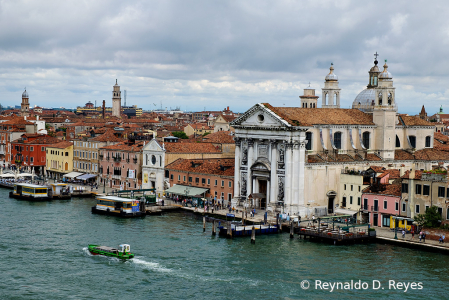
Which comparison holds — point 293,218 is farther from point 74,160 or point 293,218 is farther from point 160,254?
point 74,160

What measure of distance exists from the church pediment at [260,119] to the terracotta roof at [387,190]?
21.4 ft

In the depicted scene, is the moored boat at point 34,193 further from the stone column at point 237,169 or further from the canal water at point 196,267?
the stone column at point 237,169

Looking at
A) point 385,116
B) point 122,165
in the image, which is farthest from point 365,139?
point 122,165

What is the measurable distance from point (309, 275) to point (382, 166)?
66.5ft

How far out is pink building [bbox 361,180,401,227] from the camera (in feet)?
130

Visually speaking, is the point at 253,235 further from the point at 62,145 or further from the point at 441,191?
the point at 62,145

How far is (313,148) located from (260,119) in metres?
4.01

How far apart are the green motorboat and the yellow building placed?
117ft

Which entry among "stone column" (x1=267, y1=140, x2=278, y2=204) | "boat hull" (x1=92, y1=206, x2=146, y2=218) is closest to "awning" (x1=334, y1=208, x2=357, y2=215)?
"stone column" (x1=267, y1=140, x2=278, y2=204)

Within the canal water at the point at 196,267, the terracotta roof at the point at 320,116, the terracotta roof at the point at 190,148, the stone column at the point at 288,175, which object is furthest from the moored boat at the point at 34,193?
the stone column at the point at 288,175

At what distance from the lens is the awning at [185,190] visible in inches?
1994

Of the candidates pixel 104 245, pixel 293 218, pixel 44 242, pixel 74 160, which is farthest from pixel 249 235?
pixel 74 160

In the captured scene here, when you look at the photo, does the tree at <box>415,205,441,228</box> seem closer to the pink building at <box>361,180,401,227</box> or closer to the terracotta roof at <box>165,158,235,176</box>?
Answer: the pink building at <box>361,180,401,227</box>

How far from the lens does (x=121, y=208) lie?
1859 inches
